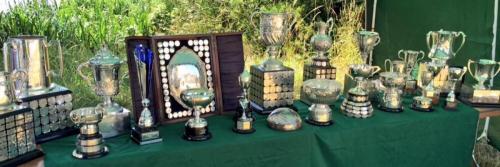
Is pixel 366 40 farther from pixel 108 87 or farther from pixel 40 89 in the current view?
pixel 40 89

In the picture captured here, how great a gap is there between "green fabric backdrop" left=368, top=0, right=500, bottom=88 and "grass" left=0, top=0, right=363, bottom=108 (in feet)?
1.76

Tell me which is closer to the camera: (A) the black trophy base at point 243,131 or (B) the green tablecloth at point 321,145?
(B) the green tablecloth at point 321,145

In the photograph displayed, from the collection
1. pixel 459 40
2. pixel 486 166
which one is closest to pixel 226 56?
pixel 459 40

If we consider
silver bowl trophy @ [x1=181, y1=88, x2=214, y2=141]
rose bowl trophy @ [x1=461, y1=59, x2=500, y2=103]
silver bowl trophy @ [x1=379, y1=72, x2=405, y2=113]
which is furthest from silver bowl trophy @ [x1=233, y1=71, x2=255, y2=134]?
rose bowl trophy @ [x1=461, y1=59, x2=500, y2=103]

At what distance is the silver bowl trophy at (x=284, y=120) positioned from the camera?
4.70 ft

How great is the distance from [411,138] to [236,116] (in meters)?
0.72

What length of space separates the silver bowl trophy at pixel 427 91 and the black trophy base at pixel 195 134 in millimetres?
933

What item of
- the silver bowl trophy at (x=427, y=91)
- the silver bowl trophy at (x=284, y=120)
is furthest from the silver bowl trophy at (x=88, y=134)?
the silver bowl trophy at (x=427, y=91)

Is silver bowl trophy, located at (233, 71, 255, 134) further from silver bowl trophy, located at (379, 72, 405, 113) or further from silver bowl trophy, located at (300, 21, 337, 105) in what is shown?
silver bowl trophy, located at (379, 72, 405, 113)

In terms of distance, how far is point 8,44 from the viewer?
1286 mm

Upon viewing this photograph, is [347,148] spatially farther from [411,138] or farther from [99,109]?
[99,109]

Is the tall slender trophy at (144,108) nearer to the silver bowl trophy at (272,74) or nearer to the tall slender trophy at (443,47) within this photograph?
the silver bowl trophy at (272,74)

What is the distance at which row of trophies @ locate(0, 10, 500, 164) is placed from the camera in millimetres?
1146

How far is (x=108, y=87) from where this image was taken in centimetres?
128
